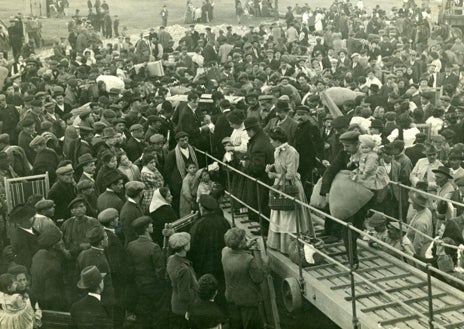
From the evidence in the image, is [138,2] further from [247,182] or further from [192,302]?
[192,302]

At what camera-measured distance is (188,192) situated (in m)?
9.03

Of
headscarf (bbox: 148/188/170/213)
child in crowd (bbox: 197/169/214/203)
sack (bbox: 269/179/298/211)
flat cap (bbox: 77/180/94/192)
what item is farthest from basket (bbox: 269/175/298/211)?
flat cap (bbox: 77/180/94/192)

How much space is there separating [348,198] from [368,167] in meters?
0.46

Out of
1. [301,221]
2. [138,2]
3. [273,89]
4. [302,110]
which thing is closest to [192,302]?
[301,221]

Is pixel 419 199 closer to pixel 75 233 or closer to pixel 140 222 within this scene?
pixel 140 222

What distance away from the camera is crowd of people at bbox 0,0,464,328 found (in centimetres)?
644

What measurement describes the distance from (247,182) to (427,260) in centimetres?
288

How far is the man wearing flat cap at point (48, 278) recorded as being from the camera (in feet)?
20.8

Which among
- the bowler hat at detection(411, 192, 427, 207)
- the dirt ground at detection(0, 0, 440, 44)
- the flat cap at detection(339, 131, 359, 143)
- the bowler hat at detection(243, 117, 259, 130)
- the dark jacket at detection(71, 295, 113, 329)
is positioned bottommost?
the dark jacket at detection(71, 295, 113, 329)

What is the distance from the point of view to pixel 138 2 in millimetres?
33438

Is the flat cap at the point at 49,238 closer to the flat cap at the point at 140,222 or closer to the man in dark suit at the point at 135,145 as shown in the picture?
the flat cap at the point at 140,222

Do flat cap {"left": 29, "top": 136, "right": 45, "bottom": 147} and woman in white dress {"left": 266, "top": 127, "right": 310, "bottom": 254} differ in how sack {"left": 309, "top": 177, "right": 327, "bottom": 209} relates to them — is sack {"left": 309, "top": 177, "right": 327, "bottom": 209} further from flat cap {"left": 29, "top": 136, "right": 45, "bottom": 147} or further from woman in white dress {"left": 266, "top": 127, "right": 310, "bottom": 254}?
flat cap {"left": 29, "top": 136, "right": 45, "bottom": 147}

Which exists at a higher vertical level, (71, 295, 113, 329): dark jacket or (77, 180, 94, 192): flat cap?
(77, 180, 94, 192): flat cap

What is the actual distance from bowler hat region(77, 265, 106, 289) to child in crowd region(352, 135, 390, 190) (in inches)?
129
